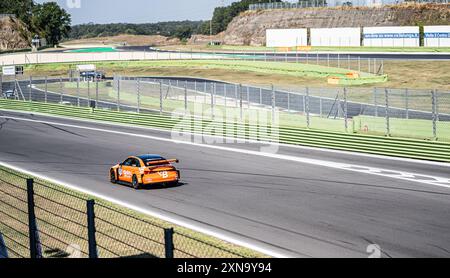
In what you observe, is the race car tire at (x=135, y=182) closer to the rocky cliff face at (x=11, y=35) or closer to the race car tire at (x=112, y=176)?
the race car tire at (x=112, y=176)

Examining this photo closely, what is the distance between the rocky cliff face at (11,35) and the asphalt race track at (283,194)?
4383 inches

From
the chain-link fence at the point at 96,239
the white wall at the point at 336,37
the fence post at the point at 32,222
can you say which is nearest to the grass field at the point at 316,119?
the chain-link fence at the point at 96,239

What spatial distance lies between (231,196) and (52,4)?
15992cm

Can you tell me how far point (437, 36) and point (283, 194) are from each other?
265ft

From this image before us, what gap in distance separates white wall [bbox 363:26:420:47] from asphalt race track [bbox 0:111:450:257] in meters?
71.0

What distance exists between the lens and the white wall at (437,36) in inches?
3762

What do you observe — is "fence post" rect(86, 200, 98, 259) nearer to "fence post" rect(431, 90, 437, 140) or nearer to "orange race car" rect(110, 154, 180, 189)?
"orange race car" rect(110, 154, 180, 189)

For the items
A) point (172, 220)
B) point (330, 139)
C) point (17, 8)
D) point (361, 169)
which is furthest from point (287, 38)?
point (172, 220)

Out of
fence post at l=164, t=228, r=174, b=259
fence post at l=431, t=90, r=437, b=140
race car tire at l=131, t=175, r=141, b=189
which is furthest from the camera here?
fence post at l=431, t=90, r=437, b=140

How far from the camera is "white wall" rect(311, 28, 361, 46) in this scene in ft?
351

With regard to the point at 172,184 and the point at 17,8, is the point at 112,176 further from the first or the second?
the point at 17,8

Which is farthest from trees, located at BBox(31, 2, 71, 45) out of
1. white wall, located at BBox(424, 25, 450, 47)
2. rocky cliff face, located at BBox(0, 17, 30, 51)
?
white wall, located at BBox(424, 25, 450, 47)
